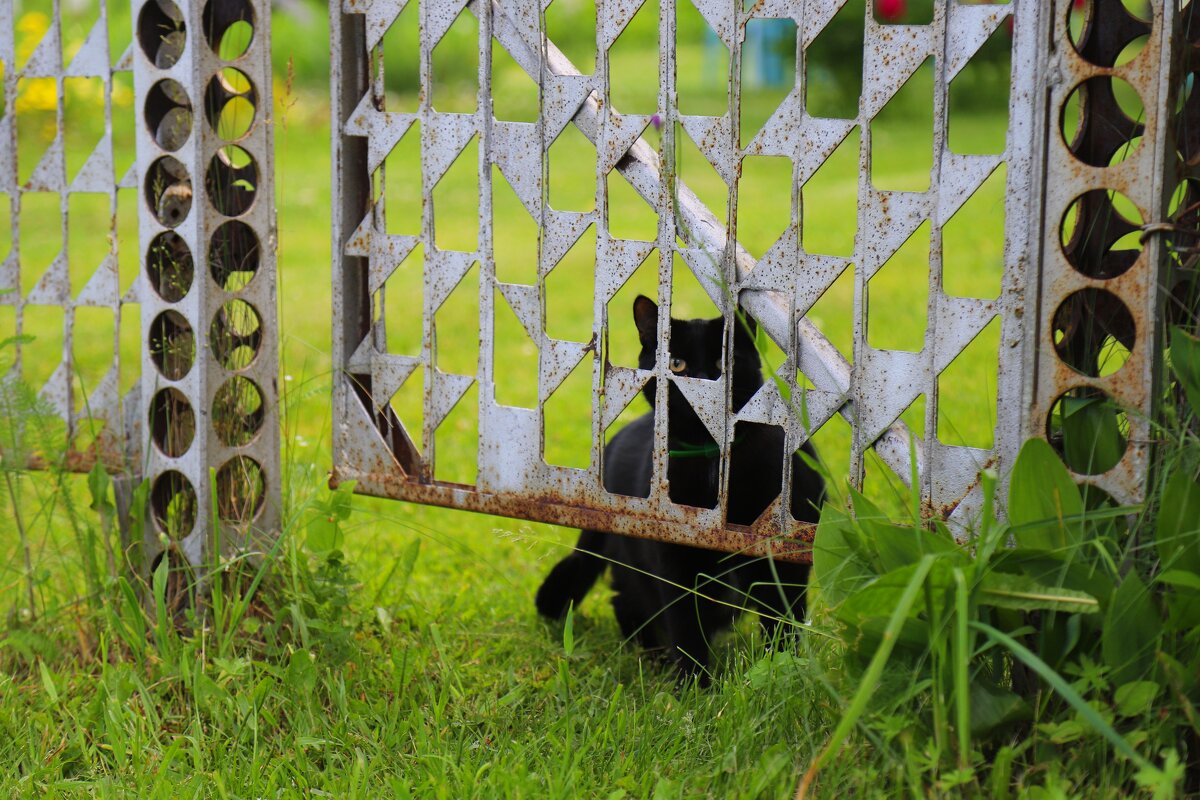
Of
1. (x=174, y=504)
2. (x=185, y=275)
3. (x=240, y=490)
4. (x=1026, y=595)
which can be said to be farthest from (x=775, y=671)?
(x=185, y=275)

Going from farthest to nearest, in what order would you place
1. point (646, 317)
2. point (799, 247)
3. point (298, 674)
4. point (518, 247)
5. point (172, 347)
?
point (518, 247), point (646, 317), point (172, 347), point (298, 674), point (799, 247)

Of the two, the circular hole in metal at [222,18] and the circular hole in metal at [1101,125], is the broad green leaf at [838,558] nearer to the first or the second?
the circular hole in metal at [1101,125]

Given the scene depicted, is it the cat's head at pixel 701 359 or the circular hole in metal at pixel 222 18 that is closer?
the circular hole in metal at pixel 222 18

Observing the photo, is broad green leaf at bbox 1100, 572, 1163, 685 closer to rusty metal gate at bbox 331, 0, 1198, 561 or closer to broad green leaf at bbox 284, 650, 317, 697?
rusty metal gate at bbox 331, 0, 1198, 561

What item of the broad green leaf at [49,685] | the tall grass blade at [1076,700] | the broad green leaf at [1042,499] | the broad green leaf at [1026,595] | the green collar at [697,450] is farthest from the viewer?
the green collar at [697,450]

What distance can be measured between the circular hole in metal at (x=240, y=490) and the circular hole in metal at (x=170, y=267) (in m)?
0.39

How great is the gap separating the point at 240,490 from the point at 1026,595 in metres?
1.70

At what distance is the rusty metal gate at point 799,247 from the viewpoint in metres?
1.76

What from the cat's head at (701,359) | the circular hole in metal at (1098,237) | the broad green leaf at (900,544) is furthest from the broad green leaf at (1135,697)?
the cat's head at (701,359)

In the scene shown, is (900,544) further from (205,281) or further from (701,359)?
(205,281)

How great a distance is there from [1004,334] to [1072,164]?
11.0 inches

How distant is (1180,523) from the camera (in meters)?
1.60

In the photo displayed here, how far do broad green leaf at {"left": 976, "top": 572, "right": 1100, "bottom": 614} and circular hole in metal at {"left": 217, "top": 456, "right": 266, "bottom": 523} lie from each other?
1.60 meters

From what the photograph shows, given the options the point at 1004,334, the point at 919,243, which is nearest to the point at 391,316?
the point at 919,243
